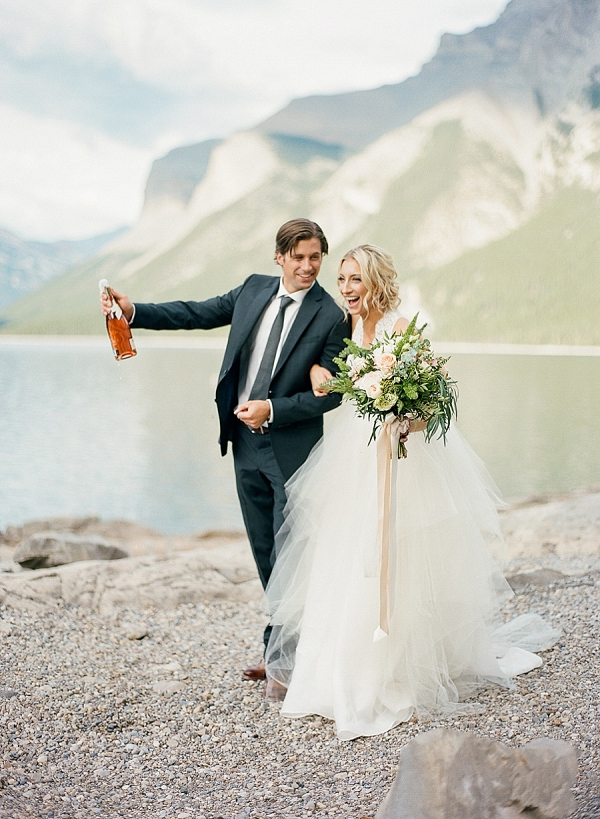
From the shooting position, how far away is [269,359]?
143 inches

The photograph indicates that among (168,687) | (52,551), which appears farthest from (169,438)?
(168,687)

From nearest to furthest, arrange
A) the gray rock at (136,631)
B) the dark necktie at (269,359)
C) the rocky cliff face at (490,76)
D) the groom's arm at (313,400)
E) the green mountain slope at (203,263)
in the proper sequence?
the groom's arm at (313,400), the dark necktie at (269,359), the gray rock at (136,631), the rocky cliff face at (490,76), the green mountain slope at (203,263)

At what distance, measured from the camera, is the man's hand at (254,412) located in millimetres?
3381

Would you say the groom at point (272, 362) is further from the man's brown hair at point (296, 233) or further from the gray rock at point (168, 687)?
the gray rock at point (168, 687)

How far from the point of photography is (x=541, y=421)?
30578 millimetres

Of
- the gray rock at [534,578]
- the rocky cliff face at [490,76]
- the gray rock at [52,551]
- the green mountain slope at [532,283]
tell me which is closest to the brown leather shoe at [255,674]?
the gray rock at [534,578]

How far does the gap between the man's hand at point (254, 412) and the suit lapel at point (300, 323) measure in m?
0.23

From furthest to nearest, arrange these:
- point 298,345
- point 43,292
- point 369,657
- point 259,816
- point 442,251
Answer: point 43,292 → point 442,251 → point 298,345 → point 369,657 → point 259,816

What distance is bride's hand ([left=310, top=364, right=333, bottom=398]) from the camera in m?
3.51

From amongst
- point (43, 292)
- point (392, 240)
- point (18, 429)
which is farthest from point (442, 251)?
point (43, 292)

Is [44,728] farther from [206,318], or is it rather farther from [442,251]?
[442,251]

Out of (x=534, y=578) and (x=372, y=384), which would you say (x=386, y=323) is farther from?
(x=534, y=578)

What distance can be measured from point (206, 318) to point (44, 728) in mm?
1931

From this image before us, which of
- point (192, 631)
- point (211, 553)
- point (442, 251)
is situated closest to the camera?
point (192, 631)
